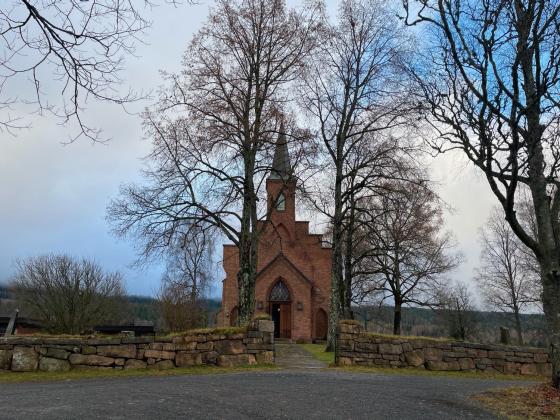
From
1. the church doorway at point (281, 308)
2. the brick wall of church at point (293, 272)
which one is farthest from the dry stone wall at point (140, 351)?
the church doorway at point (281, 308)

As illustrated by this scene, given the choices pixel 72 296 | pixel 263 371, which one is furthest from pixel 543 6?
pixel 72 296

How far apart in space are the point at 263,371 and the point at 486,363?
7114 mm

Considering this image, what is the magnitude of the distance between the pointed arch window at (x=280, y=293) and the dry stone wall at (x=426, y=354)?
18830 millimetres

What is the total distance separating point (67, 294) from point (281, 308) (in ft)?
44.3

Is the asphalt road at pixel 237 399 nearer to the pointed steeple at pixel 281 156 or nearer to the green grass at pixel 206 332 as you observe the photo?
the green grass at pixel 206 332

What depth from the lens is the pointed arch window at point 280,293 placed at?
110ft

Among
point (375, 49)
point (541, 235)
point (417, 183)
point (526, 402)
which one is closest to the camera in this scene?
point (526, 402)

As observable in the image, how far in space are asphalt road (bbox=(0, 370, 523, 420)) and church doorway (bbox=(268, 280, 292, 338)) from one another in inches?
884

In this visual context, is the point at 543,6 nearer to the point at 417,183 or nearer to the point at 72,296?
the point at 417,183

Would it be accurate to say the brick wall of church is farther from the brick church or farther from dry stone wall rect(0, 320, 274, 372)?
A: dry stone wall rect(0, 320, 274, 372)

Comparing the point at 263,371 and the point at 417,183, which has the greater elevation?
the point at 417,183

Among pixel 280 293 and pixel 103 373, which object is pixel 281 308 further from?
pixel 103 373

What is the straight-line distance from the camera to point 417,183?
19.8m

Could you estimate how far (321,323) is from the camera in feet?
112
